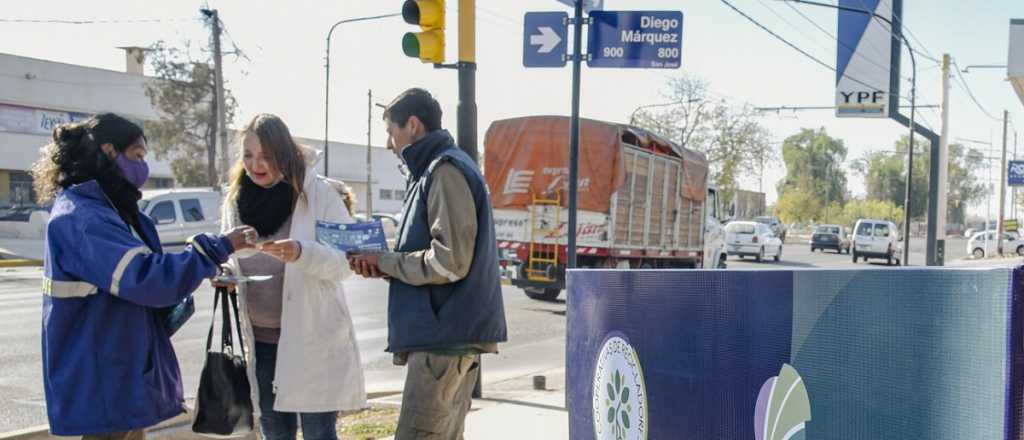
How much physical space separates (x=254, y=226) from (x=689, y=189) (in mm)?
15996

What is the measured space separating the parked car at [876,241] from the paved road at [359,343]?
85.7ft

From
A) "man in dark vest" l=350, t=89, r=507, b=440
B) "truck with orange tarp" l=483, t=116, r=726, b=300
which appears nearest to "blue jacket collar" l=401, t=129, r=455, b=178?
"man in dark vest" l=350, t=89, r=507, b=440

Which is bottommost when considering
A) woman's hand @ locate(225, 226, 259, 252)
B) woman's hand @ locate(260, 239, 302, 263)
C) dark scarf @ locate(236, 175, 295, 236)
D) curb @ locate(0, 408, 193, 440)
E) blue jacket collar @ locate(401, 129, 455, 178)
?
curb @ locate(0, 408, 193, 440)

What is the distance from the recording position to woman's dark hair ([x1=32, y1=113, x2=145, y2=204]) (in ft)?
10.1

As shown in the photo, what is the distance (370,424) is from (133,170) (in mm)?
3215

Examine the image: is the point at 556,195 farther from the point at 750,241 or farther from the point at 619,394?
the point at 750,241

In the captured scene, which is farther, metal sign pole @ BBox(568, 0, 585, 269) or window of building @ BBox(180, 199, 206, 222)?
window of building @ BBox(180, 199, 206, 222)

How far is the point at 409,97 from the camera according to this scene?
349cm

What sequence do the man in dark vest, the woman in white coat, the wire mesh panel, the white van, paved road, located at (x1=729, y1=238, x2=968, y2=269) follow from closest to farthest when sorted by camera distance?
1. the wire mesh panel
2. the man in dark vest
3. the woman in white coat
4. the white van
5. paved road, located at (x1=729, y1=238, x2=968, y2=269)

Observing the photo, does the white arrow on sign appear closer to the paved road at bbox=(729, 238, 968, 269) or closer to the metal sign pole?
the metal sign pole

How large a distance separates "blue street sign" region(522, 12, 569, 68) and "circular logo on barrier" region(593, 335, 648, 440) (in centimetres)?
393

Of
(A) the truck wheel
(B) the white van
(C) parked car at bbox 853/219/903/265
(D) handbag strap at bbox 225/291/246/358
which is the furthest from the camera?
(C) parked car at bbox 853/219/903/265

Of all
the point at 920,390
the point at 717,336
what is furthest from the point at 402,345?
the point at 920,390

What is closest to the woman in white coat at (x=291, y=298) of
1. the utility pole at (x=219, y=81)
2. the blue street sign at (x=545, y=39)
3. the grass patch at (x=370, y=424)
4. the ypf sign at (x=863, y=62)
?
the grass patch at (x=370, y=424)
